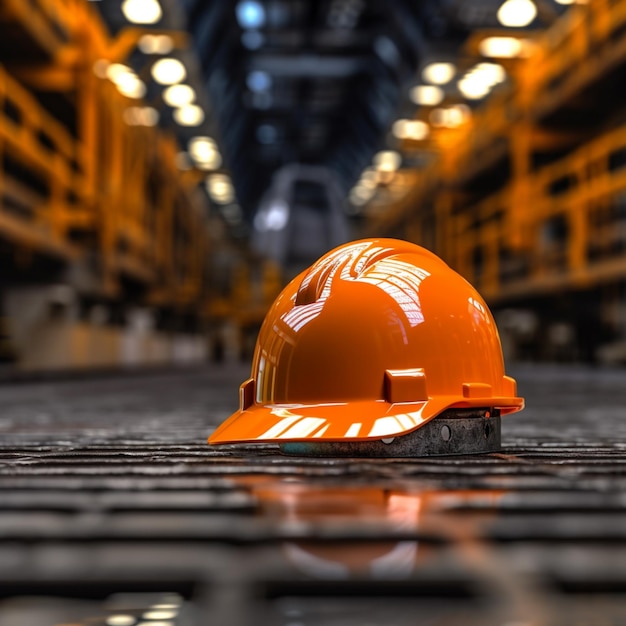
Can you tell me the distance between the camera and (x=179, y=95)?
13.2m

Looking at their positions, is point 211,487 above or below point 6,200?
below

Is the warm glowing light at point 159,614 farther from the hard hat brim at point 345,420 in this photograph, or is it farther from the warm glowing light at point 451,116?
the warm glowing light at point 451,116

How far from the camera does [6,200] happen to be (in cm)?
755

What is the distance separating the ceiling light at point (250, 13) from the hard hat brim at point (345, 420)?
17.4 metres

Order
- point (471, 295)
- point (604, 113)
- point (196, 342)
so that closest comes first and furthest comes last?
point (471, 295), point (604, 113), point (196, 342)

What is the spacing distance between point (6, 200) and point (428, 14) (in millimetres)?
9687

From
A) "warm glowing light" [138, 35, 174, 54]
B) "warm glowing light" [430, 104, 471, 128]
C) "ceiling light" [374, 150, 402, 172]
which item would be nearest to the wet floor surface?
"warm glowing light" [138, 35, 174, 54]

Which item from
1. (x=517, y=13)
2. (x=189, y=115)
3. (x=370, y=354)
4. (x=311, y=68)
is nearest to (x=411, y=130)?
(x=189, y=115)

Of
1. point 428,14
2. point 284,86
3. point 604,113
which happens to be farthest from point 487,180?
point 284,86

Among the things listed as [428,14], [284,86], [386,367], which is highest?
[284,86]

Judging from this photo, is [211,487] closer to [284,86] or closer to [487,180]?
[487,180]

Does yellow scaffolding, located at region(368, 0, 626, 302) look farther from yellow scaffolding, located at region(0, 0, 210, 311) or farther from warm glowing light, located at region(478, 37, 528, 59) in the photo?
yellow scaffolding, located at region(0, 0, 210, 311)

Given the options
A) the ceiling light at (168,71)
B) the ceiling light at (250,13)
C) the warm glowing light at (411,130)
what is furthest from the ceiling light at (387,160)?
the ceiling light at (168,71)

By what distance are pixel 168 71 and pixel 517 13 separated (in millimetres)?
5082
